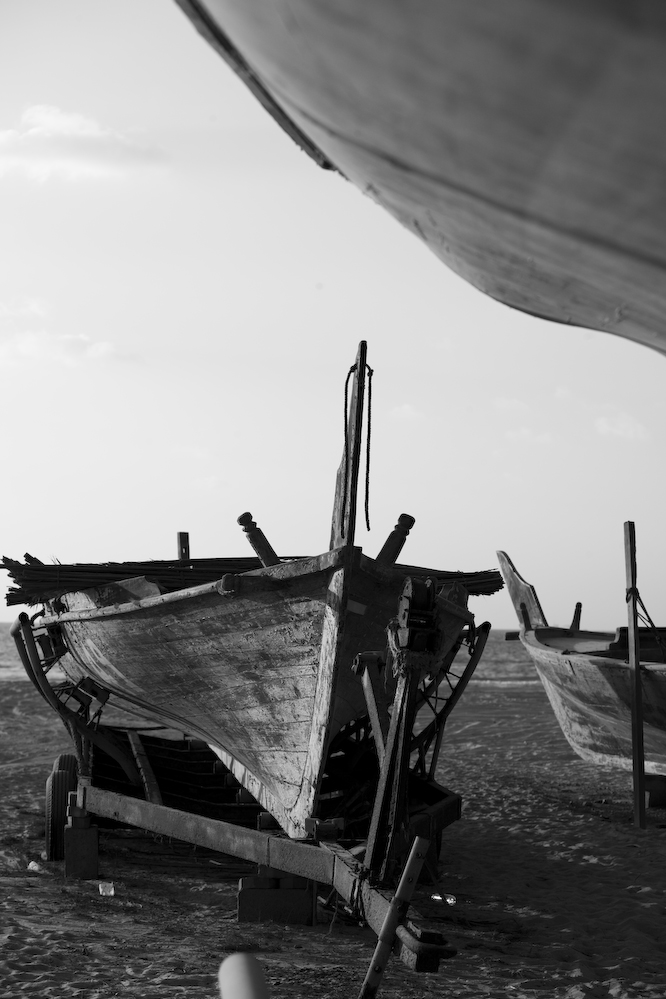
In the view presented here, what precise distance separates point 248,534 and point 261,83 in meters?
6.02

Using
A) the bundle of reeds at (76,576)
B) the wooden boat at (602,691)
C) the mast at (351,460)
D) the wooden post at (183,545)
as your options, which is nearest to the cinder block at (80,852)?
the bundle of reeds at (76,576)

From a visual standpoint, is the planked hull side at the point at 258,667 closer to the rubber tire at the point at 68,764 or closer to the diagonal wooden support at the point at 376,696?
the diagonal wooden support at the point at 376,696

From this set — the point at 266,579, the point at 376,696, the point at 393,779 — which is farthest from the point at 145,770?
the point at 393,779

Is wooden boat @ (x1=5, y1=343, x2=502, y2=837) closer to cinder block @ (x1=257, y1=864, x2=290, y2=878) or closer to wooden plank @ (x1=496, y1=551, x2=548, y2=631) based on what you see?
cinder block @ (x1=257, y1=864, x2=290, y2=878)

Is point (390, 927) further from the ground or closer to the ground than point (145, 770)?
further from the ground

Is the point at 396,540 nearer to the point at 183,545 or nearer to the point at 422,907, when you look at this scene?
the point at 422,907

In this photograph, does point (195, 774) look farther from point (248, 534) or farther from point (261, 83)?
point (261, 83)

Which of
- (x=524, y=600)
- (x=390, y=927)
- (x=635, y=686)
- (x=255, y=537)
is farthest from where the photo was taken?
(x=524, y=600)

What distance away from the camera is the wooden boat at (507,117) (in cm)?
47

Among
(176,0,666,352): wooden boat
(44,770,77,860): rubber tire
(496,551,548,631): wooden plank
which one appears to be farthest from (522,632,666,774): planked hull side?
(176,0,666,352): wooden boat

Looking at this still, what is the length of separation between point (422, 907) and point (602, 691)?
5926 millimetres

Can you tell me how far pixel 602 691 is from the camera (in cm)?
1138

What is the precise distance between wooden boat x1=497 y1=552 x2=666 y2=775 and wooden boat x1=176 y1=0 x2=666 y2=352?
1013 centimetres

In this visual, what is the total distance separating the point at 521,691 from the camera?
29547 mm
